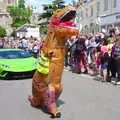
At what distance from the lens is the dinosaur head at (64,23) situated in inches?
376

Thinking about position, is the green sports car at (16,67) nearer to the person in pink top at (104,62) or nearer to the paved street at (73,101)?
the paved street at (73,101)

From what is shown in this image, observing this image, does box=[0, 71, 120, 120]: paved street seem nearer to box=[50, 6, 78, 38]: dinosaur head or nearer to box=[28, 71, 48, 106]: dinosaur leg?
box=[28, 71, 48, 106]: dinosaur leg

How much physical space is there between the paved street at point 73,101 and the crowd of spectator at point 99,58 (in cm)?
62

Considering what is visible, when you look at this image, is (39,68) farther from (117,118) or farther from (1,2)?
(1,2)

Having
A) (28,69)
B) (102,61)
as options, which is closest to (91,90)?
(102,61)

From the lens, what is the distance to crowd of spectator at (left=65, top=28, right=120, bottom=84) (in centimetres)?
1492

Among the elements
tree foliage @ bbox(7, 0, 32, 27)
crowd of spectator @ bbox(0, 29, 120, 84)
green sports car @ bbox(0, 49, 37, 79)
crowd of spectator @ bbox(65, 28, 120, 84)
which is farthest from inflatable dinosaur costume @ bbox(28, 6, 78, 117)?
tree foliage @ bbox(7, 0, 32, 27)

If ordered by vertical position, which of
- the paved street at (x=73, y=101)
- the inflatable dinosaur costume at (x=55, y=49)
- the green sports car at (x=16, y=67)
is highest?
the inflatable dinosaur costume at (x=55, y=49)

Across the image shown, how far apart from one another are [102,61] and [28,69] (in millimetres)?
2827

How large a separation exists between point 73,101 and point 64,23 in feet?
8.35

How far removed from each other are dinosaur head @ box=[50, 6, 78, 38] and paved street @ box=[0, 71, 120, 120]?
6.02 feet

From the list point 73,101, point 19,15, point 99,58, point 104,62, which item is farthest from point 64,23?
point 19,15

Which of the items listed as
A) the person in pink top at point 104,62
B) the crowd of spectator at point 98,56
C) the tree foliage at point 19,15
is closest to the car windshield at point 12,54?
the crowd of spectator at point 98,56

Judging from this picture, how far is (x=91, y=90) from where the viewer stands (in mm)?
13250
